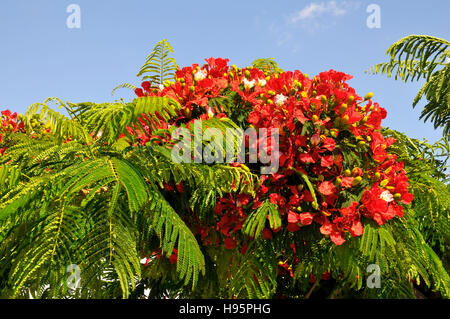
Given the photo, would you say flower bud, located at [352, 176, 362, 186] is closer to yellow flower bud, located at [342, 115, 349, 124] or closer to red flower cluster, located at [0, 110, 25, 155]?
yellow flower bud, located at [342, 115, 349, 124]

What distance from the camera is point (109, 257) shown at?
1671 millimetres

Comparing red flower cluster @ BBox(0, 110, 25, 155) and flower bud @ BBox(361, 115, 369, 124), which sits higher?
red flower cluster @ BBox(0, 110, 25, 155)

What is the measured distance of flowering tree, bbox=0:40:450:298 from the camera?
1728mm

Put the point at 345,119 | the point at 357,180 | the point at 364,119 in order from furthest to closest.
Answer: the point at 364,119
the point at 345,119
the point at 357,180

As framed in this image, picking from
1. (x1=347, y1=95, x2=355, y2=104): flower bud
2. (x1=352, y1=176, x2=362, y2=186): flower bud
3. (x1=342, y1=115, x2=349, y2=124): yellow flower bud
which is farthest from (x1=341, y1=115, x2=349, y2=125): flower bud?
(x1=352, y1=176, x2=362, y2=186): flower bud

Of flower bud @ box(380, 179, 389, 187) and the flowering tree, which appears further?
flower bud @ box(380, 179, 389, 187)

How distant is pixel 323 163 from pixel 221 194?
619 mm

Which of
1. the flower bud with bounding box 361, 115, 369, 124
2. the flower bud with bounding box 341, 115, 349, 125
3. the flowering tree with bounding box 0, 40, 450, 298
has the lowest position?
the flowering tree with bounding box 0, 40, 450, 298

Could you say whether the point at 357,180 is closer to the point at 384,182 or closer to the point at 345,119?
the point at 384,182

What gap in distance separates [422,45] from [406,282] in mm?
5625

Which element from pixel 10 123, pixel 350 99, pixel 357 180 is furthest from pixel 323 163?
pixel 10 123

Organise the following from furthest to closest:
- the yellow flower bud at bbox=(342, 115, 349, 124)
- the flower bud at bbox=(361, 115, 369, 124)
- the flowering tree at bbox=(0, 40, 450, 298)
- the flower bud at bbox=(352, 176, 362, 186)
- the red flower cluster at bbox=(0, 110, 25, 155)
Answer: the red flower cluster at bbox=(0, 110, 25, 155) → the flower bud at bbox=(361, 115, 369, 124) → the yellow flower bud at bbox=(342, 115, 349, 124) → the flower bud at bbox=(352, 176, 362, 186) → the flowering tree at bbox=(0, 40, 450, 298)

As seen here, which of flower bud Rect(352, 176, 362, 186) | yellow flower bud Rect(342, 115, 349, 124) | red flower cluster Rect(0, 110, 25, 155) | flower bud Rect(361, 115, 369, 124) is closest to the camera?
flower bud Rect(352, 176, 362, 186)

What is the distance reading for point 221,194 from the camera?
237cm
